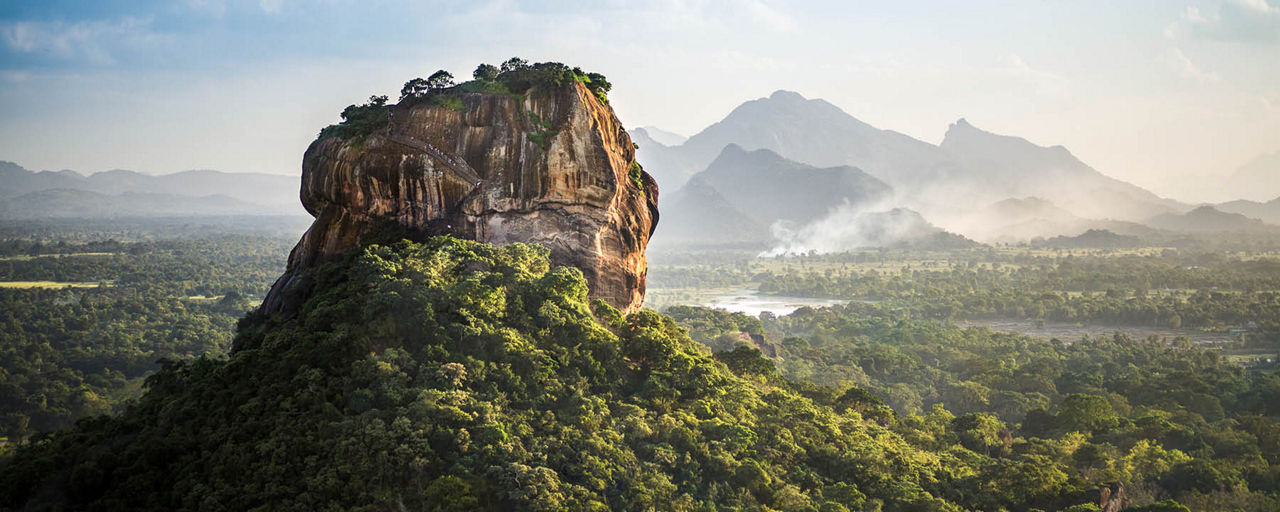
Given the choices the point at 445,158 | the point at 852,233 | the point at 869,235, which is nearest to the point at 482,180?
the point at 445,158

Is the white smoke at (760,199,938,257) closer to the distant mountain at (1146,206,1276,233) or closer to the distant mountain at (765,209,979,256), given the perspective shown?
the distant mountain at (765,209,979,256)


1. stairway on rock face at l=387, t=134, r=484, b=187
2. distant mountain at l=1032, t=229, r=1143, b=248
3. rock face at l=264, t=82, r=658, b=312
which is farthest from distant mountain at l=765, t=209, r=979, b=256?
stairway on rock face at l=387, t=134, r=484, b=187

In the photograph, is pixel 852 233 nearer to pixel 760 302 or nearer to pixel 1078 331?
pixel 760 302

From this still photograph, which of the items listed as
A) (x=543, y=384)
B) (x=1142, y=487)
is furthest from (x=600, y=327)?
(x=1142, y=487)

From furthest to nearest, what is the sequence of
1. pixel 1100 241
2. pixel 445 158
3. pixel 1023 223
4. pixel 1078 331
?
pixel 1023 223 → pixel 1100 241 → pixel 1078 331 → pixel 445 158

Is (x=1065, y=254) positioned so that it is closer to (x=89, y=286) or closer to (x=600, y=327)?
(x=600, y=327)

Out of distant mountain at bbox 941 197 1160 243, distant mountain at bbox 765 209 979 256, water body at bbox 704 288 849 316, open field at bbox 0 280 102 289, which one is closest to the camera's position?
open field at bbox 0 280 102 289
